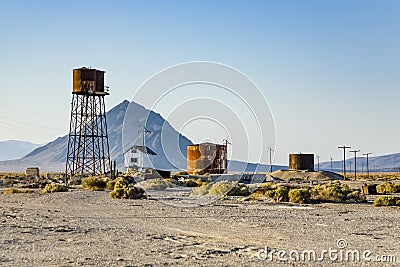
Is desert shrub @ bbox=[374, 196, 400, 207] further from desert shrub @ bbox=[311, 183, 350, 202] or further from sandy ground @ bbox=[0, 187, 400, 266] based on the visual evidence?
Result: desert shrub @ bbox=[311, 183, 350, 202]

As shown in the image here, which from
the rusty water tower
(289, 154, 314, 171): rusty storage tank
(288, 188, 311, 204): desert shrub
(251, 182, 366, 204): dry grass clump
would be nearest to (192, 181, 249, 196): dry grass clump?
(251, 182, 366, 204): dry grass clump

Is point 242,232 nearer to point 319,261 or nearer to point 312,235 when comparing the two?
point 312,235

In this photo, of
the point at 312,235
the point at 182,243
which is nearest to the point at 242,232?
the point at 312,235

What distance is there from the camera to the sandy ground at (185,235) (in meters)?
9.92

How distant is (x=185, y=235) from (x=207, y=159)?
5450cm

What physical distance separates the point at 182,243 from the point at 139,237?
50.7 inches

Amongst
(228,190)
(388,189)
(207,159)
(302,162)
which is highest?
(207,159)

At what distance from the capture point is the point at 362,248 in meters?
11.5

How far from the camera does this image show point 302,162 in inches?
3221

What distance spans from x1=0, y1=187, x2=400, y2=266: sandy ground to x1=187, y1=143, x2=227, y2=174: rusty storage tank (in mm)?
43616

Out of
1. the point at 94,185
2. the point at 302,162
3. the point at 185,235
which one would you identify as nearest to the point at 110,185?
the point at 94,185

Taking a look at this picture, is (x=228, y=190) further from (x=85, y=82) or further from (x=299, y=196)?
(x=85, y=82)

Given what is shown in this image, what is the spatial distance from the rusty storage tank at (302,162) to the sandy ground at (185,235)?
6115 cm

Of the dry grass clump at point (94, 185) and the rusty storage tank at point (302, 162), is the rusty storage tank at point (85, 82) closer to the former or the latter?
the dry grass clump at point (94, 185)
